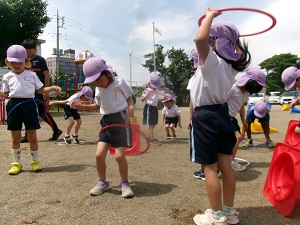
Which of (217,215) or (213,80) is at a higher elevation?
(213,80)

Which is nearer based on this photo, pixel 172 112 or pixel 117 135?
pixel 117 135

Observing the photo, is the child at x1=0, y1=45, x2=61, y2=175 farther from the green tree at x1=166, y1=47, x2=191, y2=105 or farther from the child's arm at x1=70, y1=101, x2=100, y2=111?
the green tree at x1=166, y1=47, x2=191, y2=105

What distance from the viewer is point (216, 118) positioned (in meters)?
2.59

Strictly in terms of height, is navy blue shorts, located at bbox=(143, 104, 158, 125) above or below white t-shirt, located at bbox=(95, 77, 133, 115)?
below

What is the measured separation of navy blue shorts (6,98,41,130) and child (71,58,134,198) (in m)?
1.19

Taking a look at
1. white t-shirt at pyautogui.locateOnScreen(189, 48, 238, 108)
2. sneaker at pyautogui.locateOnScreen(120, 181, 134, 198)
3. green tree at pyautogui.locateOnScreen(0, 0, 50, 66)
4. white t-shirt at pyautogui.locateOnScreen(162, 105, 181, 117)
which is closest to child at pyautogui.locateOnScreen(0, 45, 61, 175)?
sneaker at pyautogui.locateOnScreen(120, 181, 134, 198)

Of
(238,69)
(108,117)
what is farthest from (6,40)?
(238,69)

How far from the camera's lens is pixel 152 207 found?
303cm

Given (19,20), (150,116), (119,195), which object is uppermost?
(19,20)

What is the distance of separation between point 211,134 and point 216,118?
0.15 meters

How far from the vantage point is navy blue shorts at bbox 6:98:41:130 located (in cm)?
441

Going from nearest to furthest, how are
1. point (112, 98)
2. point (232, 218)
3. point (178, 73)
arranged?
point (232, 218) < point (112, 98) < point (178, 73)

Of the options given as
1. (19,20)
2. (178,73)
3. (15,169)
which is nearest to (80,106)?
(15,169)

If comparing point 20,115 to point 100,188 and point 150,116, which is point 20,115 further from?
point 150,116
